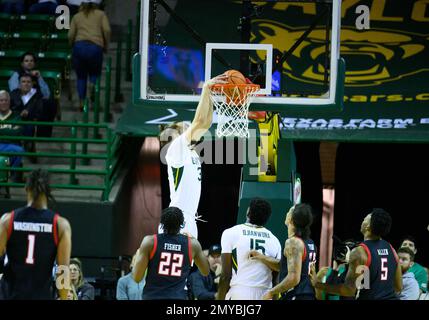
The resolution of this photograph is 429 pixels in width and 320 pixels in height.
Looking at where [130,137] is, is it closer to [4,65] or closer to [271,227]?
[4,65]

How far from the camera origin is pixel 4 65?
16625mm

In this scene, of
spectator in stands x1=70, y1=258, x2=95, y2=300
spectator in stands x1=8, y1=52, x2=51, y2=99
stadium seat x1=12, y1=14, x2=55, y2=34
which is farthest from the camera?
stadium seat x1=12, y1=14, x2=55, y2=34

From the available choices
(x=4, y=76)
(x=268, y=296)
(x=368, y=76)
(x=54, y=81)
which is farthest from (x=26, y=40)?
(x=268, y=296)

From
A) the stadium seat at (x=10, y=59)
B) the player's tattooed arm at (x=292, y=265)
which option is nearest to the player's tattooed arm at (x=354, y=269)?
the player's tattooed arm at (x=292, y=265)

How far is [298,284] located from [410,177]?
8.16 m

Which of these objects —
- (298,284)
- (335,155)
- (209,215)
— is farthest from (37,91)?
(298,284)

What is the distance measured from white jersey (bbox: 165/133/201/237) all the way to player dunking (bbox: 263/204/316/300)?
2.62 ft

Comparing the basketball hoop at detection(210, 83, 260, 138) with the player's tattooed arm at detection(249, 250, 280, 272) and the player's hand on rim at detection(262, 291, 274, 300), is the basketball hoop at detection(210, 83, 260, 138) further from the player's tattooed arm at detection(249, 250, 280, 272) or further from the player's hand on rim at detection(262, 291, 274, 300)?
the player's hand on rim at detection(262, 291, 274, 300)

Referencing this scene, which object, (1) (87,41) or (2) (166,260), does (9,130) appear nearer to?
(1) (87,41)

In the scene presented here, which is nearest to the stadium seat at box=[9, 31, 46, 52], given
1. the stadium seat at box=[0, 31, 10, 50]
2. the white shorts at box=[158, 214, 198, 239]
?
the stadium seat at box=[0, 31, 10, 50]

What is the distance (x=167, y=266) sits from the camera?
8461 mm

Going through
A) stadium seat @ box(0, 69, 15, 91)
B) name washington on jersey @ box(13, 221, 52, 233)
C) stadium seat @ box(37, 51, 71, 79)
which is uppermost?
stadium seat @ box(37, 51, 71, 79)

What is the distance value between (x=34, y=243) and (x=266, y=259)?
6.94 ft

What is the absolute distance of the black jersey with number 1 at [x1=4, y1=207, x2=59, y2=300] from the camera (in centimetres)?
782
